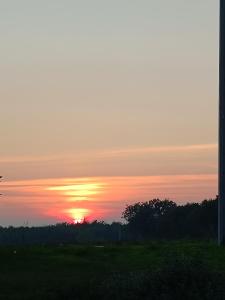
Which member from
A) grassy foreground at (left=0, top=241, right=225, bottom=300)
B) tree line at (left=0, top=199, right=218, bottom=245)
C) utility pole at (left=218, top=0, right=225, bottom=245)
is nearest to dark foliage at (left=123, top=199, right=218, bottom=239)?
tree line at (left=0, top=199, right=218, bottom=245)

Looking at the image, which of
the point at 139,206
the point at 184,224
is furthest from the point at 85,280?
the point at 139,206

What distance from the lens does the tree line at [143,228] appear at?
5625 cm

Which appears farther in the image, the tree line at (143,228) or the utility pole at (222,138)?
the tree line at (143,228)

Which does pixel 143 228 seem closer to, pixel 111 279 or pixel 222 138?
pixel 222 138

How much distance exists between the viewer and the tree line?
5625 centimetres

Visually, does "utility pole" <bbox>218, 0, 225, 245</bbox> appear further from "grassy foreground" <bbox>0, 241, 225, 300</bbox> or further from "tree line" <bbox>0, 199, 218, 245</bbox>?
"tree line" <bbox>0, 199, 218, 245</bbox>

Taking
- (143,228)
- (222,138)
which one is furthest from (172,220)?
(222,138)

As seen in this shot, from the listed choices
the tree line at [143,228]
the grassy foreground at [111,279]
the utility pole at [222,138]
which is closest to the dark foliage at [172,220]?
the tree line at [143,228]

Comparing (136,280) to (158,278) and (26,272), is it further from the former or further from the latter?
(26,272)

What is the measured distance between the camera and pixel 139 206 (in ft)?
325

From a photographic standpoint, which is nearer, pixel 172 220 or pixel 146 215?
pixel 172 220

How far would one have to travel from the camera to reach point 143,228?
88688 mm

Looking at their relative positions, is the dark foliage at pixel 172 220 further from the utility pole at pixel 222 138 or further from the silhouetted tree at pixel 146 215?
A: the utility pole at pixel 222 138

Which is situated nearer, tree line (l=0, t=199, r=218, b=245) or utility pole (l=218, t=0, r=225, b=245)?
utility pole (l=218, t=0, r=225, b=245)
